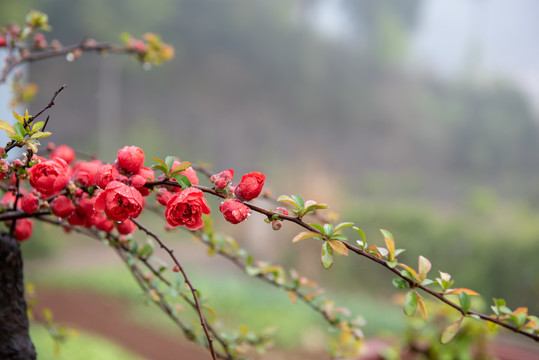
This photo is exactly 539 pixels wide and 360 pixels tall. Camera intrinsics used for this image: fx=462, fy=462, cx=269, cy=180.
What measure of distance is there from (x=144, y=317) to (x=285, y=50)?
2.38 m

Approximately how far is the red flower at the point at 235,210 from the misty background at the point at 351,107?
2510 millimetres

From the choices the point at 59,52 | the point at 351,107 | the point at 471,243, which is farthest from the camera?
the point at 351,107

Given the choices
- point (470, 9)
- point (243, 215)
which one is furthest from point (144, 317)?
point (470, 9)

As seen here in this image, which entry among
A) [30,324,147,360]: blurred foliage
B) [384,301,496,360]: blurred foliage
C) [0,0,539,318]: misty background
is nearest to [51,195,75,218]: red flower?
[384,301,496,360]: blurred foliage

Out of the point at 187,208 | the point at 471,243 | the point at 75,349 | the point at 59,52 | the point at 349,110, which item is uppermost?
the point at 349,110

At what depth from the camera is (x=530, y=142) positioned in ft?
9.78

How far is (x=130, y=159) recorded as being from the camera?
33 cm

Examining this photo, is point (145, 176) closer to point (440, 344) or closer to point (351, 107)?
point (440, 344)

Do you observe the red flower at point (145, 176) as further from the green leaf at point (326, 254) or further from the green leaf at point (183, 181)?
the green leaf at point (326, 254)

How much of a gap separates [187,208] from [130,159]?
0.06 metres

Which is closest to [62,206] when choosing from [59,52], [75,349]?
[59,52]

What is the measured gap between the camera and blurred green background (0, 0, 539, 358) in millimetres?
2891

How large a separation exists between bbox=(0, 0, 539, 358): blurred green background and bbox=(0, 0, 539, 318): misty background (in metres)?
0.01

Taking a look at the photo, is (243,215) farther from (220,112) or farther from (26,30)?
(220,112)
